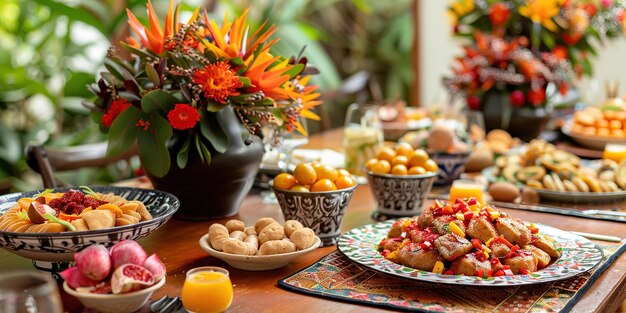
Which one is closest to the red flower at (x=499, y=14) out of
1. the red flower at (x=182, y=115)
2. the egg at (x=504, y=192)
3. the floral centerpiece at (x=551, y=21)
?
the floral centerpiece at (x=551, y=21)

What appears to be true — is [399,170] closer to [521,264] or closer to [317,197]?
[317,197]

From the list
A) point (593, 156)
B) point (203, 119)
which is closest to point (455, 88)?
point (593, 156)

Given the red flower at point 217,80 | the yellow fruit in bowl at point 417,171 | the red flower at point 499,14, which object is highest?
the red flower at point 499,14

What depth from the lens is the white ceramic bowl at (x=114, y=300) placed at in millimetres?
1090

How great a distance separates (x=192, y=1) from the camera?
4742mm

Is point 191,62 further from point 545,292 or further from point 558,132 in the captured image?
point 558,132

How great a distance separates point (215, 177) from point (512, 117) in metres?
1.48

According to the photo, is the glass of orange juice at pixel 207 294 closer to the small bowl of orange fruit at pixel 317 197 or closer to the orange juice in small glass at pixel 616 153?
the small bowl of orange fruit at pixel 317 197

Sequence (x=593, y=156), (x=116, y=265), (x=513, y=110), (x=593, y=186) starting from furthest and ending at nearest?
(x=513, y=110) < (x=593, y=156) < (x=593, y=186) < (x=116, y=265)

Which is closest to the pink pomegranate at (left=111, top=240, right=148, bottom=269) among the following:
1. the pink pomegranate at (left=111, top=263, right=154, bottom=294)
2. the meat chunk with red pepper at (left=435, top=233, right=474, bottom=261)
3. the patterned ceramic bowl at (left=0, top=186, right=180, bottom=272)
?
the pink pomegranate at (left=111, top=263, right=154, bottom=294)

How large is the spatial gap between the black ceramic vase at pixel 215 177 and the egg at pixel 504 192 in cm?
61

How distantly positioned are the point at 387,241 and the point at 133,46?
729mm

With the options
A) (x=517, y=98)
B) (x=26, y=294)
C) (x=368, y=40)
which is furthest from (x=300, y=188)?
(x=368, y=40)

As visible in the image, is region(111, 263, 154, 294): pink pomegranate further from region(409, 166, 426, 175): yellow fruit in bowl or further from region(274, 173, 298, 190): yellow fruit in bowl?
region(409, 166, 426, 175): yellow fruit in bowl
